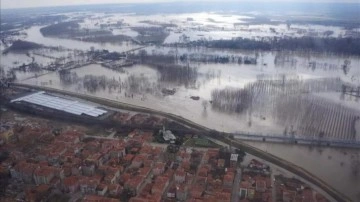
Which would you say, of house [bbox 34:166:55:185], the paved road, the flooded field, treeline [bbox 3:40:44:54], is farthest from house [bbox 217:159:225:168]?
treeline [bbox 3:40:44:54]

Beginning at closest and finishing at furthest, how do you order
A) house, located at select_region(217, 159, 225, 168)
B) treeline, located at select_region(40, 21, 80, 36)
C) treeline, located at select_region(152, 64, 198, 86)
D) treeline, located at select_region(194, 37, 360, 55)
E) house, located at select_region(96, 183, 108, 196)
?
house, located at select_region(96, 183, 108, 196) < house, located at select_region(217, 159, 225, 168) < treeline, located at select_region(152, 64, 198, 86) < treeline, located at select_region(194, 37, 360, 55) < treeline, located at select_region(40, 21, 80, 36)

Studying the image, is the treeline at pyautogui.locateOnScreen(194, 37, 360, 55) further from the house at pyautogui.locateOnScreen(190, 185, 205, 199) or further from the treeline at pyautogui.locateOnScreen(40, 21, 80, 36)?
the house at pyautogui.locateOnScreen(190, 185, 205, 199)

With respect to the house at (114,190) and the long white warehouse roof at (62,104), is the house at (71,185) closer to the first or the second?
the house at (114,190)

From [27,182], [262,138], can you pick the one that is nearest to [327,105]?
[262,138]

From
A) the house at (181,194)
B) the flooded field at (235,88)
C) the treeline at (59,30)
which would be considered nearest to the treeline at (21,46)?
the treeline at (59,30)

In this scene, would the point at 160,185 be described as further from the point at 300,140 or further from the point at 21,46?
the point at 21,46

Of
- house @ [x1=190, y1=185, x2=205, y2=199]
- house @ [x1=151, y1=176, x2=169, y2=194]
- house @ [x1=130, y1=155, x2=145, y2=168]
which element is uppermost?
house @ [x1=130, y1=155, x2=145, y2=168]

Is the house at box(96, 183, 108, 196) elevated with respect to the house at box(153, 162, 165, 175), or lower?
lower

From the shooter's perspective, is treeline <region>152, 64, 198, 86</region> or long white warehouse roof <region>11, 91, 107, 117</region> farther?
treeline <region>152, 64, 198, 86</region>

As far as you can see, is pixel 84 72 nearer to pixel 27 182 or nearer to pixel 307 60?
pixel 27 182

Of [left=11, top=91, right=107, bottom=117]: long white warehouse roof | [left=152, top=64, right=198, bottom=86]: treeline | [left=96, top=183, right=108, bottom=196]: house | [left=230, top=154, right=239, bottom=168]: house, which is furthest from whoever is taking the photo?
[left=152, top=64, right=198, bottom=86]: treeline
